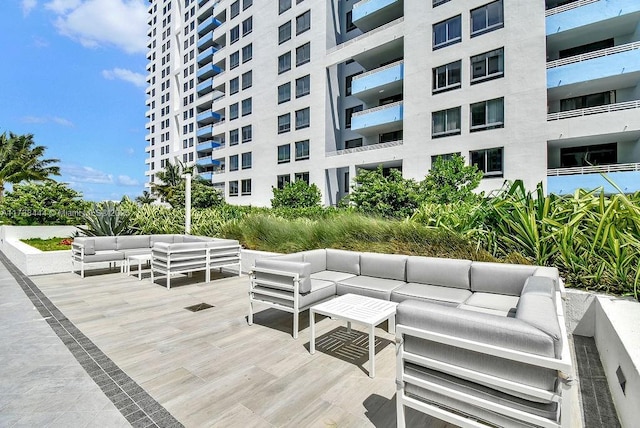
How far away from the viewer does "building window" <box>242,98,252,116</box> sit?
27547 millimetres

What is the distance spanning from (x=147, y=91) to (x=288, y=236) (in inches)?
2173

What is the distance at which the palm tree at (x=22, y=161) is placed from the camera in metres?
20.9

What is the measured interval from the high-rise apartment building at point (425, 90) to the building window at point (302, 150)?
141 millimetres

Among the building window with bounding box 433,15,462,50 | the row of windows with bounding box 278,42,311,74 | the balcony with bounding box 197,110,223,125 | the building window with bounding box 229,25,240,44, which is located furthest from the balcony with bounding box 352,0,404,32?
the balcony with bounding box 197,110,223,125

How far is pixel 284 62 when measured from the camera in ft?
80.4

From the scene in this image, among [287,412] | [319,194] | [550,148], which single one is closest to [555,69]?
[550,148]

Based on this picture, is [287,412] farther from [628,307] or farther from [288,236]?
[288,236]

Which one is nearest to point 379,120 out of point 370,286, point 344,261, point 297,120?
point 297,120

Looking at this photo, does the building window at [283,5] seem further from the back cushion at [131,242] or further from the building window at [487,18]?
the back cushion at [131,242]

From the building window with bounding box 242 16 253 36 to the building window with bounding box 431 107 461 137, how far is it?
19.5m

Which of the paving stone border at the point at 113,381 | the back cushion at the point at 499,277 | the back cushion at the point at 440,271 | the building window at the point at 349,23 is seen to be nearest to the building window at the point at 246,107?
the building window at the point at 349,23

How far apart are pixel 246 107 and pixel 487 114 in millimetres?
19861

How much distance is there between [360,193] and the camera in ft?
42.1

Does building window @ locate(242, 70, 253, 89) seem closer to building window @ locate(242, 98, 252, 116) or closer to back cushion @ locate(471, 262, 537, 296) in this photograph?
building window @ locate(242, 98, 252, 116)
